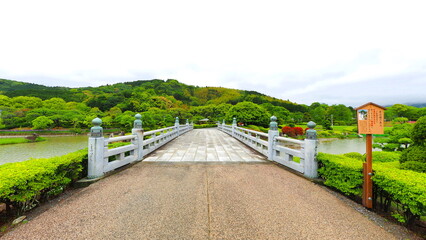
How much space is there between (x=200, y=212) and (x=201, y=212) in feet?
0.05

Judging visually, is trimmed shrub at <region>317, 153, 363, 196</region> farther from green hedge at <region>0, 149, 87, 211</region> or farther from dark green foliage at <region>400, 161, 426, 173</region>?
green hedge at <region>0, 149, 87, 211</region>

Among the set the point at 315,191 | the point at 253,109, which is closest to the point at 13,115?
the point at 253,109

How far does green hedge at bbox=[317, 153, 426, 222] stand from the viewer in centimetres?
205

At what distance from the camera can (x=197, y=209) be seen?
2502 millimetres

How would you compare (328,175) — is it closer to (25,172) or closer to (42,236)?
(42,236)

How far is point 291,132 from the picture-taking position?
26344mm

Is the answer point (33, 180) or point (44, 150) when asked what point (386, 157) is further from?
point (44, 150)

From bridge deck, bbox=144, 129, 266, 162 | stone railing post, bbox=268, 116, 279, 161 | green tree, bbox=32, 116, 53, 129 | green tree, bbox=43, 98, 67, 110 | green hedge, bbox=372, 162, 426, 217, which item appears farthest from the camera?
green tree, bbox=43, 98, 67, 110

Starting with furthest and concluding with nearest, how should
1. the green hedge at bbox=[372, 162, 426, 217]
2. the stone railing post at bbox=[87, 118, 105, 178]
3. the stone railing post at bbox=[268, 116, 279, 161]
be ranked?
the stone railing post at bbox=[268, 116, 279, 161]
the stone railing post at bbox=[87, 118, 105, 178]
the green hedge at bbox=[372, 162, 426, 217]

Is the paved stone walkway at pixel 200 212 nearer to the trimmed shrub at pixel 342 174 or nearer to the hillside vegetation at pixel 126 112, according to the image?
the trimmed shrub at pixel 342 174

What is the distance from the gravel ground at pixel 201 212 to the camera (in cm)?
202

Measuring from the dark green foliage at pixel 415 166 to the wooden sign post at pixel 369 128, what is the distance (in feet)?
3.45

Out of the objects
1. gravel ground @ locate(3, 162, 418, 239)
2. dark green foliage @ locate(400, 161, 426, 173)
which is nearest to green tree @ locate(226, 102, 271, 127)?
gravel ground @ locate(3, 162, 418, 239)

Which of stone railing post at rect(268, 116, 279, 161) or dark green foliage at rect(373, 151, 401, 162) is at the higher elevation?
stone railing post at rect(268, 116, 279, 161)
